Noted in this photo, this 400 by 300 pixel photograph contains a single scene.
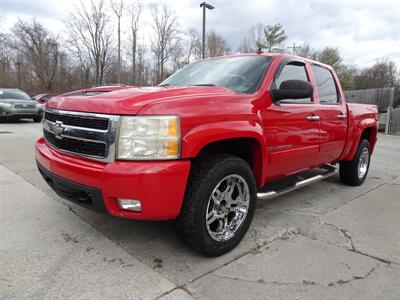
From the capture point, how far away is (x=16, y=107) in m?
13.7

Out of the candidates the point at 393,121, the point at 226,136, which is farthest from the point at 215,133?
the point at 393,121

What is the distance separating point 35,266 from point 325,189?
4.04m

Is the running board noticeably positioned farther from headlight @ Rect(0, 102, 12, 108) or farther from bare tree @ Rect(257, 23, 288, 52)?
bare tree @ Rect(257, 23, 288, 52)

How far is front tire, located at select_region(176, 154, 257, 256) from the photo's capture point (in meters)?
2.61

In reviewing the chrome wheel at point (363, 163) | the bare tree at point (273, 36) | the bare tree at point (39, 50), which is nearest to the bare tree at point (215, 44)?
the bare tree at point (273, 36)

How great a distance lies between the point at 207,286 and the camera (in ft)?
7.89

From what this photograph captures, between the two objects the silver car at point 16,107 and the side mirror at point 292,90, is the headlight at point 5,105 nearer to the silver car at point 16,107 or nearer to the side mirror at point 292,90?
the silver car at point 16,107

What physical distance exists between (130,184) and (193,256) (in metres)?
0.94

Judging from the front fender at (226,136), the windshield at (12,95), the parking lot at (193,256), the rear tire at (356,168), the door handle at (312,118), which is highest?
the windshield at (12,95)

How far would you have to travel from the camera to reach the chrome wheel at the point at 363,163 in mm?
5378

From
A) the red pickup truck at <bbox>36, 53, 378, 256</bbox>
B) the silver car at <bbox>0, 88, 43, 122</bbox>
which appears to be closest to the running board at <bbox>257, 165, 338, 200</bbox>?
the red pickup truck at <bbox>36, 53, 378, 256</bbox>

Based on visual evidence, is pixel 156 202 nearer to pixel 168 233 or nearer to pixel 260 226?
pixel 168 233

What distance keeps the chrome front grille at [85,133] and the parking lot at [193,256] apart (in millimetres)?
869

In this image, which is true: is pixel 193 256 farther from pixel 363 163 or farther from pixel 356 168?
pixel 363 163
